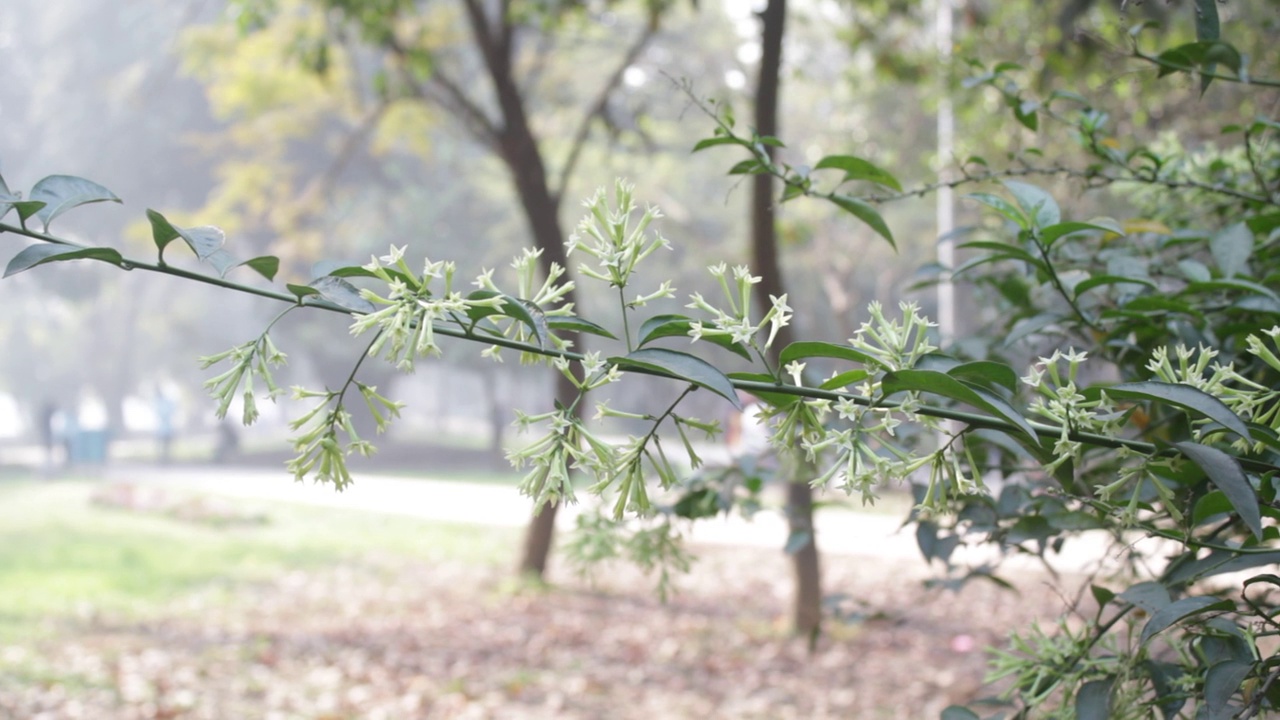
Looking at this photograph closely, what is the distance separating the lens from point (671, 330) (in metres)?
0.71

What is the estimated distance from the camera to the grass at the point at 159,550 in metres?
5.74

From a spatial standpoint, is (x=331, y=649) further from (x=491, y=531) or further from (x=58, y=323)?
(x=58, y=323)

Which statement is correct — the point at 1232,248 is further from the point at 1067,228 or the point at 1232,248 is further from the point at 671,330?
the point at 671,330

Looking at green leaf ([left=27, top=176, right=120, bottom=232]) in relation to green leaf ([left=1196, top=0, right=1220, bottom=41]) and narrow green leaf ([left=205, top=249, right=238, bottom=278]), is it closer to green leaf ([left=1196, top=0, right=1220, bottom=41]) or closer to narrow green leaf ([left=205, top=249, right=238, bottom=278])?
narrow green leaf ([left=205, top=249, right=238, bottom=278])

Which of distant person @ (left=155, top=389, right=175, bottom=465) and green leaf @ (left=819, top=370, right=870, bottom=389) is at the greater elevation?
distant person @ (left=155, top=389, right=175, bottom=465)

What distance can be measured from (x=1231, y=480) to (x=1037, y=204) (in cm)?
46

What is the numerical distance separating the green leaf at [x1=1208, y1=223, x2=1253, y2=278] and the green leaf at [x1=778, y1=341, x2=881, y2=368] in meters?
0.66

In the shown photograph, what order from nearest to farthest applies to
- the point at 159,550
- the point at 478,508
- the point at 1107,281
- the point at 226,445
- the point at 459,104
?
the point at 1107,281 < the point at 459,104 < the point at 159,550 < the point at 478,508 < the point at 226,445

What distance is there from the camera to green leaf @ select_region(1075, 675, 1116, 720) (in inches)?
34.3

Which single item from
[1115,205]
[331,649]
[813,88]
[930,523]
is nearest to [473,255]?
[813,88]

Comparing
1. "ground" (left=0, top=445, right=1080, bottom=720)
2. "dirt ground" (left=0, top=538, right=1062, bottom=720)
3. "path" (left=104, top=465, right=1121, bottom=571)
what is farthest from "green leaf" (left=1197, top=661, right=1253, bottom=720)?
"path" (left=104, top=465, right=1121, bottom=571)

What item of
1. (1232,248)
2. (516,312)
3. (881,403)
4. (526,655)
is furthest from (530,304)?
(526,655)

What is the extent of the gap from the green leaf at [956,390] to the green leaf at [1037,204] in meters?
0.44

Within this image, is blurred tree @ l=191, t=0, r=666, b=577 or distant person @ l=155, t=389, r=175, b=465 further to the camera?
distant person @ l=155, t=389, r=175, b=465
